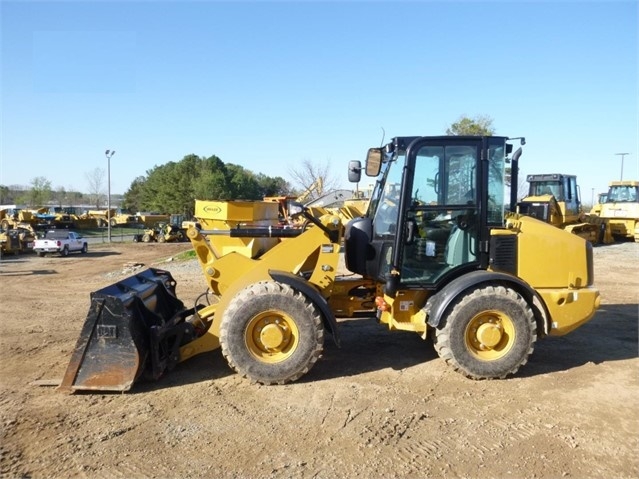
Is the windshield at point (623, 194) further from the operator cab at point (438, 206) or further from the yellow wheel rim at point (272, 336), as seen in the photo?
the yellow wheel rim at point (272, 336)

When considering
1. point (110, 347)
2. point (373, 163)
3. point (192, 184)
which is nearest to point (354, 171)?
point (373, 163)

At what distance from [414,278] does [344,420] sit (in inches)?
69.5

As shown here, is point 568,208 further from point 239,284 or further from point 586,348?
point 239,284

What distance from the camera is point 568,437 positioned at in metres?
3.75

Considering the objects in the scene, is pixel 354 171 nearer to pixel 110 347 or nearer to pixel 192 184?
pixel 110 347

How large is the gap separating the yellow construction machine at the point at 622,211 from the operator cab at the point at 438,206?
20.9 m

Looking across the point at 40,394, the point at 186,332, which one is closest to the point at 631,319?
the point at 186,332

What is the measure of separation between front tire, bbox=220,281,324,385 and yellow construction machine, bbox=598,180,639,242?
22389 mm

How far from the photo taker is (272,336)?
15.4 feet

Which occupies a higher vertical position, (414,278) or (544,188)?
(544,188)

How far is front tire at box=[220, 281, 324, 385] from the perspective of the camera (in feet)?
15.4

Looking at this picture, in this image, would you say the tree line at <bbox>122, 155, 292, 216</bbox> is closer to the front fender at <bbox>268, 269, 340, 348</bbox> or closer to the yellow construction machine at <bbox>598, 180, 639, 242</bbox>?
the yellow construction machine at <bbox>598, 180, 639, 242</bbox>

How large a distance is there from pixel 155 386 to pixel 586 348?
526 centimetres

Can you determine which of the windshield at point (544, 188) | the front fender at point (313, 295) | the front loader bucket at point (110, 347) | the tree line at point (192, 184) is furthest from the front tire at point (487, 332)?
the tree line at point (192, 184)
